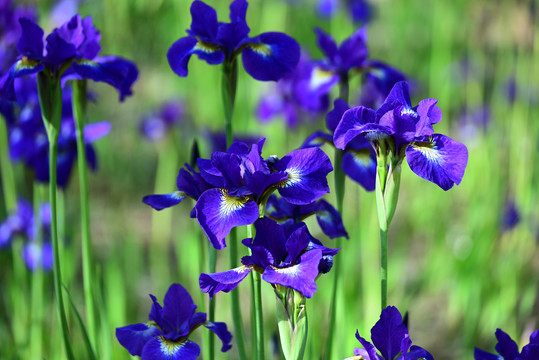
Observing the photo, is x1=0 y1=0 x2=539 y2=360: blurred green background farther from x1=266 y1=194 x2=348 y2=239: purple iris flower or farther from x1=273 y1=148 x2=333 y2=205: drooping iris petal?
x1=273 y1=148 x2=333 y2=205: drooping iris petal

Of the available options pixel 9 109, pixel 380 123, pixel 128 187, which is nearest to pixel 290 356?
pixel 380 123

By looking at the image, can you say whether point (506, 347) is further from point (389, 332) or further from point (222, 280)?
point (222, 280)

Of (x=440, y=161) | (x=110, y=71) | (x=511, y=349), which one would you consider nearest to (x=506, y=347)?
(x=511, y=349)

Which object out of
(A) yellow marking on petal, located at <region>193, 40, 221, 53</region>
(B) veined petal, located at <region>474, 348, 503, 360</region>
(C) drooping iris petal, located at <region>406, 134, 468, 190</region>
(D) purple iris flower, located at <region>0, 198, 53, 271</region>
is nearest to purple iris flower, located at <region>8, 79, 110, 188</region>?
(D) purple iris flower, located at <region>0, 198, 53, 271</region>

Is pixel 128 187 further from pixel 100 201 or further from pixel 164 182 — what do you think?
pixel 164 182

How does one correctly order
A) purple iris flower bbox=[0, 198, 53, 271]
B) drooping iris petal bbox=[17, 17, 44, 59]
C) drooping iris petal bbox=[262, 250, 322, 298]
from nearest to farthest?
drooping iris petal bbox=[262, 250, 322, 298]
drooping iris petal bbox=[17, 17, 44, 59]
purple iris flower bbox=[0, 198, 53, 271]

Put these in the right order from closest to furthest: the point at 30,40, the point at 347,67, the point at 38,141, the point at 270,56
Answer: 1. the point at 30,40
2. the point at 270,56
3. the point at 347,67
4. the point at 38,141
